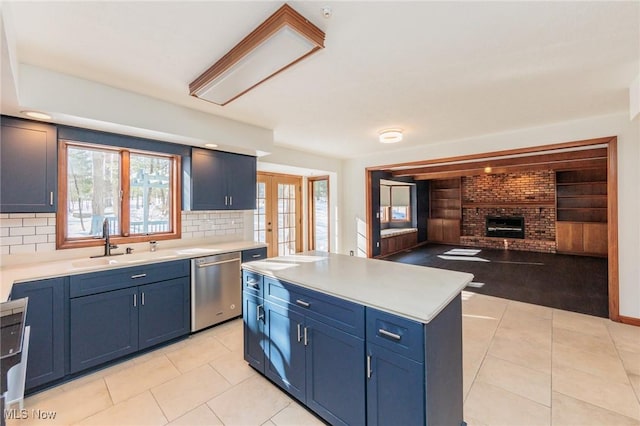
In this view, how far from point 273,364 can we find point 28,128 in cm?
276

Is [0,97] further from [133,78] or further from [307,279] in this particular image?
[307,279]

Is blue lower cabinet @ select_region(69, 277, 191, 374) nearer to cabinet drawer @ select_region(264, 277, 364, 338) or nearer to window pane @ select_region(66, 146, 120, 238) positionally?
window pane @ select_region(66, 146, 120, 238)

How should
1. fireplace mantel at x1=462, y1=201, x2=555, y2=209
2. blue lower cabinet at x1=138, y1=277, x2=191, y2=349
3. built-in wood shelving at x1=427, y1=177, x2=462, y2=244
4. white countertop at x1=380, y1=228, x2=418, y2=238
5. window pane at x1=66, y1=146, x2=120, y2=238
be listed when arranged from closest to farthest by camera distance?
blue lower cabinet at x1=138, y1=277, x2=191, y2=349
window pane at x1=66, y1=146, x2=120, y2=238
white countertop at x1=380, y1=228, x2=418, y2=238
fireplace mantel at x1=462, y1=201, x2=555, y2=209
built-in wood shelving at x1=427, y1=177, x2=462, y2=244

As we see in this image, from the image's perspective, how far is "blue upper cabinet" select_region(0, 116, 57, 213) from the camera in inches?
82.7

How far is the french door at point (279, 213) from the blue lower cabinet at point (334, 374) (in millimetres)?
3543

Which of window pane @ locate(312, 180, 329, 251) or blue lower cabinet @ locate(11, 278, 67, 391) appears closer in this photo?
blue lower cabinet @ locate(11, 278, 67, 391)

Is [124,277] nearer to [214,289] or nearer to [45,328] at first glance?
[45,328]

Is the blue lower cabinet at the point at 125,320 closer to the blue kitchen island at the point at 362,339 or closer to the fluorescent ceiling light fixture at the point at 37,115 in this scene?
the blue kitchen island at the point at 362,339

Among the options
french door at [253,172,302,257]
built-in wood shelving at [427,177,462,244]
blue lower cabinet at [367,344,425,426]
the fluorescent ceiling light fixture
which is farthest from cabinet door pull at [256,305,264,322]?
built-in wood shelving at [427,177,462,244]

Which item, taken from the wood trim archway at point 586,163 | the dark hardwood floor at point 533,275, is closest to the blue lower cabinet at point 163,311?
the wood trim archway at point 586,163

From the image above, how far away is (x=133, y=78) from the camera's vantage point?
7.32 feet

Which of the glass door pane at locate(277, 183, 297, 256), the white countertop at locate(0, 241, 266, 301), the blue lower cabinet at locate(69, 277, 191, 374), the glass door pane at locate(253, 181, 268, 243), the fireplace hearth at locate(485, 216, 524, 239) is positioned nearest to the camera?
the white countertop at locate(0, 241, 266, 301)

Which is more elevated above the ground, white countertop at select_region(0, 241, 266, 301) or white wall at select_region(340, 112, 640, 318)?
white wall at select_region(340, 112, 640, 318)

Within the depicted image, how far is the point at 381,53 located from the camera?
74.8 inches
